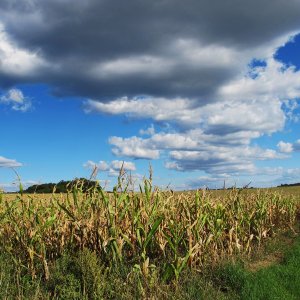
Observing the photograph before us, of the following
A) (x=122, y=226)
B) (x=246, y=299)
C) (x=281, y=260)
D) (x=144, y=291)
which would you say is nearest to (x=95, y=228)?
(x=122, y=226)

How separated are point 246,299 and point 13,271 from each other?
5.18 metres

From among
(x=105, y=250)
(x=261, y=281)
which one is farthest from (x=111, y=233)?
(x=261, y=281)

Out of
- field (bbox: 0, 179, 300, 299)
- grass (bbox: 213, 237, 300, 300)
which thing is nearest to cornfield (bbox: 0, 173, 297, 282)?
field (bbox: 0, 179, 300, 299)

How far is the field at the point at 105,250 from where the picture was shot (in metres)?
9.12

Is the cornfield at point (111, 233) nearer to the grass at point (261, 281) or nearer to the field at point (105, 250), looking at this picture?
the field at point (105, 250)

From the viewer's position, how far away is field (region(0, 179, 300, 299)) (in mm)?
9117

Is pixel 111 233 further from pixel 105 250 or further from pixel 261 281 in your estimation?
pixel 261 281

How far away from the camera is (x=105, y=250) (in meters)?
10.1

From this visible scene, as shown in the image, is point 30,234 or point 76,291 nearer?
point 76,291

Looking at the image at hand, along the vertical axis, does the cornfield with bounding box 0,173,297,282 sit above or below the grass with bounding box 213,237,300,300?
above

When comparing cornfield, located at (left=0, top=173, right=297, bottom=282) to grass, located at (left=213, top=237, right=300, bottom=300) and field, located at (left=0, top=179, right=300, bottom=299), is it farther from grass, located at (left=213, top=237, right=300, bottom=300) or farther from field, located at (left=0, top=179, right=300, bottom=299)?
grass, located at (left=213, top=237, right=300, bottom=300)

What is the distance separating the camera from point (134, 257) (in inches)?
408

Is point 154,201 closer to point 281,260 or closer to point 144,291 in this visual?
point 144,291

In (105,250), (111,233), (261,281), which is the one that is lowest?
(261,281)
